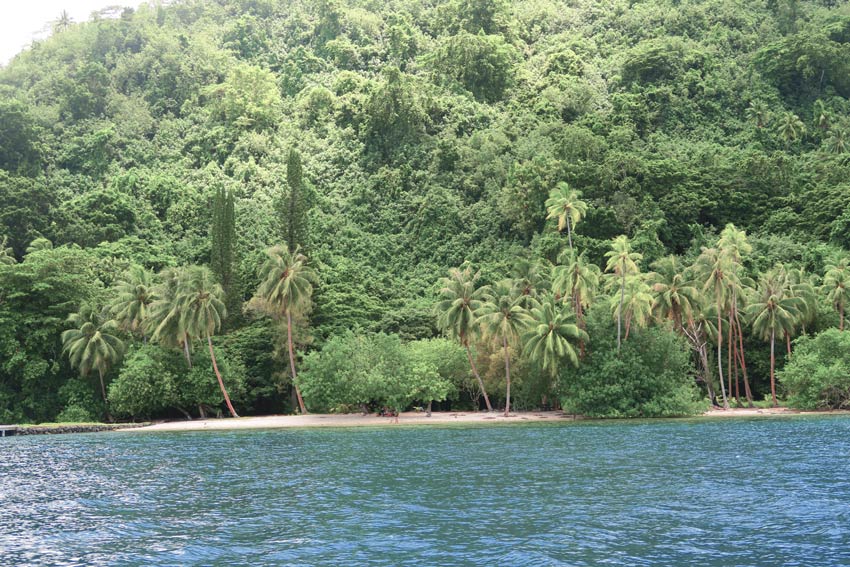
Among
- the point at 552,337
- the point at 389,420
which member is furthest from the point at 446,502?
the point at 389,420

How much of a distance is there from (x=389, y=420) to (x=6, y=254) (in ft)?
158

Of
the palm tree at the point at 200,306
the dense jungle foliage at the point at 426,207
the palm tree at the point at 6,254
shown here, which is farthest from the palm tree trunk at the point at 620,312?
the palm tree at the point at 6,254

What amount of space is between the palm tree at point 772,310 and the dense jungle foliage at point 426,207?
0.29 meters

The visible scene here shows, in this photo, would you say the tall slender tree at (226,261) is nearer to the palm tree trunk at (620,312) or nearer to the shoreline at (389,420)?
the shoreline at (389,420)

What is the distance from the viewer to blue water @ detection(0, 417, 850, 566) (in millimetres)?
22344

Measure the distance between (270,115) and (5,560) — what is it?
116873mm

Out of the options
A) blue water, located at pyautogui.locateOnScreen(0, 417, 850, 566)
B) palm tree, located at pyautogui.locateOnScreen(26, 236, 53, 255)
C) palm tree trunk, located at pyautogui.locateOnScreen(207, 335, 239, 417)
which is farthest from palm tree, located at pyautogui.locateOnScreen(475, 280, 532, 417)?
palm tree, located at pyautogui.locateOnScreen(26, 236, 53, 255)

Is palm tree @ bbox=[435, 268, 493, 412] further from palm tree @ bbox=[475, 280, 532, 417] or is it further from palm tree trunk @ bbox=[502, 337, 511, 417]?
palm tree trunk @ bbox=[502, 337, 511, 417]

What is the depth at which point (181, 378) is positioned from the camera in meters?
76.4

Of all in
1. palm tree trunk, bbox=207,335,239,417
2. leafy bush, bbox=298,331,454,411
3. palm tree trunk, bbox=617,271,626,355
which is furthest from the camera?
palm tree trunk, bbox=207,335,239,417

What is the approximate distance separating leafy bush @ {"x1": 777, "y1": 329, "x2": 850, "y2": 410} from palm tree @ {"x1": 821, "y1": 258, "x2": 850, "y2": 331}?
5.59 meters

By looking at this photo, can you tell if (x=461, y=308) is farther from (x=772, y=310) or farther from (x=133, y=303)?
(x=133, y=303)

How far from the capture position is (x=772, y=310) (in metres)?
71.0

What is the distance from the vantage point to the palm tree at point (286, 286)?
246ft
